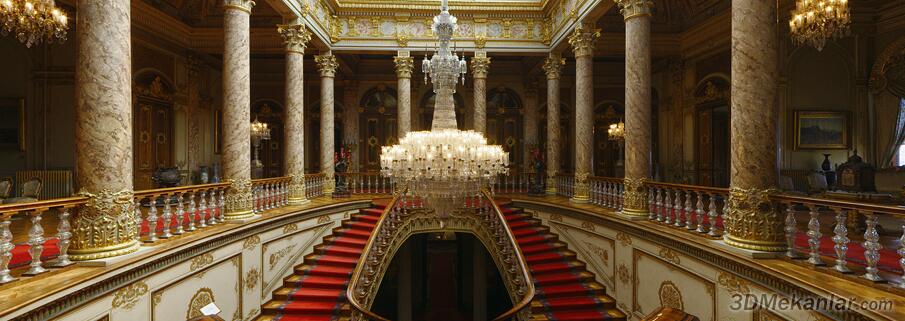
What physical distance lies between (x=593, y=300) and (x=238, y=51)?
7.26 metres

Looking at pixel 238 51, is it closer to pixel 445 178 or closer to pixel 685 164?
pixel 445 178

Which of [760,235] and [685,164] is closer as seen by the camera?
[760,235]

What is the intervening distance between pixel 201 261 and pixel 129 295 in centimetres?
113

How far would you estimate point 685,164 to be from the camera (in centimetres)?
1298

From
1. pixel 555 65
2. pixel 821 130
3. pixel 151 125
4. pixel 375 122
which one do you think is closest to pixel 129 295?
pixel 151 125

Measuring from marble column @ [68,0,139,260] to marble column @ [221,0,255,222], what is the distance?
2475 mm

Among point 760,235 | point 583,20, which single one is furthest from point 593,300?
point 583,20

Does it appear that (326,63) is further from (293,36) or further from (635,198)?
(635,198)

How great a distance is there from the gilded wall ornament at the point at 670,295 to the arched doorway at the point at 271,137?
43.8ft

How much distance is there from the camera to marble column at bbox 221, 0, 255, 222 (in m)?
6.59

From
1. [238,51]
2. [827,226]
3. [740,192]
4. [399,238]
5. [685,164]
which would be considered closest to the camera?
[740,192]

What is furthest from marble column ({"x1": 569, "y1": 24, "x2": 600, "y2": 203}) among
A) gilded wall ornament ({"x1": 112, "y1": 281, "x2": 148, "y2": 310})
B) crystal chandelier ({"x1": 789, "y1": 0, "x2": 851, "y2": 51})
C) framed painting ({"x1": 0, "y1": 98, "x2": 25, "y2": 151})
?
framed painting ({"x1": 0, "y1": 98, "x2": 25, "y2": 151})

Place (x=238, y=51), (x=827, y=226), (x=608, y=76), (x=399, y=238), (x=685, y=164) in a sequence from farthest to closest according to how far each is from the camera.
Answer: (x=608, y=76) < (x=685, y=164) < (x=399, y=238) < (x=238, y=51) < (x=827, y=226)

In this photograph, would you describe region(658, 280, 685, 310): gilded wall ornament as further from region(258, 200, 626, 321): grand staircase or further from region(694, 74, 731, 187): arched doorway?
region(694, 74, 731, 187): arched doorway
